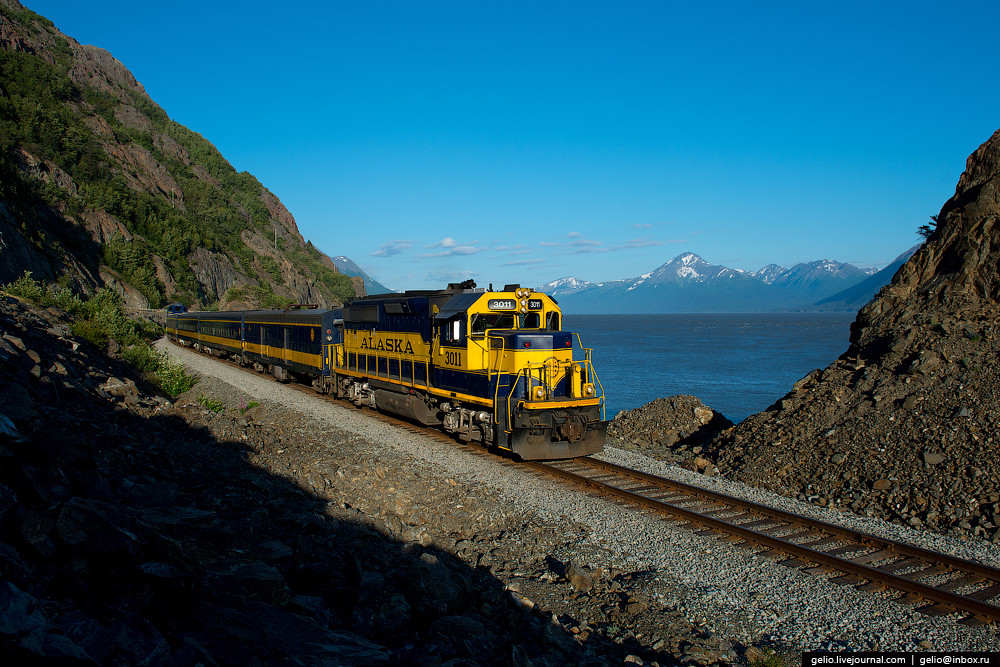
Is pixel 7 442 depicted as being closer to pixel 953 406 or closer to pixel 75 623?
pixel 75 623

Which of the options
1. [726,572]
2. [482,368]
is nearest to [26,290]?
[482,368]

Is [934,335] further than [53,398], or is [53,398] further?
[934,335]

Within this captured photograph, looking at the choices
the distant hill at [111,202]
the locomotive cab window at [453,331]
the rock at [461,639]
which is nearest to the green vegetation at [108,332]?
the distant hill at [111,202]

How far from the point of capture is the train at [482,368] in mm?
13062

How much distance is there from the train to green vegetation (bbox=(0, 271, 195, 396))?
7.12 meters

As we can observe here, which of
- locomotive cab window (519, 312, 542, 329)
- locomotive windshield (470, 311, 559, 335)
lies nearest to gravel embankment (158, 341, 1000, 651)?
locomotive windshield (470, 311, 559, 335)

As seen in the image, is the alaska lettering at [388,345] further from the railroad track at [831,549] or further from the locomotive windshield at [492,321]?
the railroad track at [831,549]

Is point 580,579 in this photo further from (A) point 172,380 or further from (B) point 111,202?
(B) point 111,202

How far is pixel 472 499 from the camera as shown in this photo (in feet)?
34.9

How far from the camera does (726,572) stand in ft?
26.2

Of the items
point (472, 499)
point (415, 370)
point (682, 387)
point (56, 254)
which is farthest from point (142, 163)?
point (472, 499)

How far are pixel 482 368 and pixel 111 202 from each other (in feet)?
211

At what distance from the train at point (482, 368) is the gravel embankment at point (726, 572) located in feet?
3.75

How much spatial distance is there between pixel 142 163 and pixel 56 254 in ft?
142
